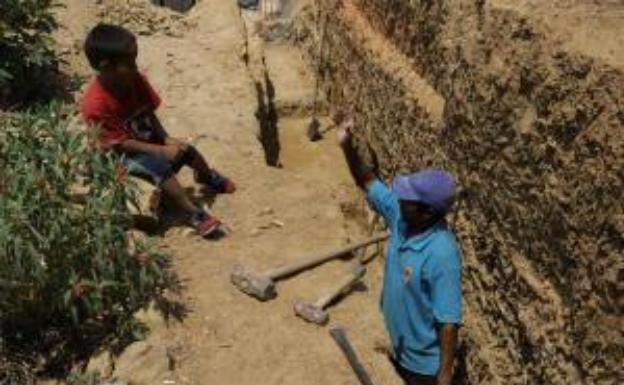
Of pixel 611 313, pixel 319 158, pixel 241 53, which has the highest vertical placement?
pixel 611 313

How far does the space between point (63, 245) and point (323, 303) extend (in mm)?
1554

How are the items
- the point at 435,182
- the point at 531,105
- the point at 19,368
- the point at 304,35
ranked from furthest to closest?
the point at 304,35 < the point at 19,368 < the point at 531,105 < the point at 435,182

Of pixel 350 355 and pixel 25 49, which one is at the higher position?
pixel 25 49

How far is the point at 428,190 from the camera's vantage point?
11.8ft

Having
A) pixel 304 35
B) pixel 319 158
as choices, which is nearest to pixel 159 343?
pixel 319 158

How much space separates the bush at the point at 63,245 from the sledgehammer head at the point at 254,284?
0.56m

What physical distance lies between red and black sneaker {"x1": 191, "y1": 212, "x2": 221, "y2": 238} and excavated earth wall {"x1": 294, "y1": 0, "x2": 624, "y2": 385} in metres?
1.46

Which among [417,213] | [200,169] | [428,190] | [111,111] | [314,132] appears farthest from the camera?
[314,132]

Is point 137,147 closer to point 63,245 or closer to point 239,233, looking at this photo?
point 239,233

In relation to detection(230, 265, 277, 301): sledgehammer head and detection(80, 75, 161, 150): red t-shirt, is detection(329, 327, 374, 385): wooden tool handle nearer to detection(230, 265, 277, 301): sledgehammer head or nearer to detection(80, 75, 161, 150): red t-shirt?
detection(230, 265, 277, 301): sledgehammer head

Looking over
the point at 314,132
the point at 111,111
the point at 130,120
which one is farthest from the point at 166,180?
the point at 314,132

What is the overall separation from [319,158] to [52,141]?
402 centimetres

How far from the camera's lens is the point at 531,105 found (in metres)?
4.04

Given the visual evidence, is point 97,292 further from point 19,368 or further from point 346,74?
point 346,74
